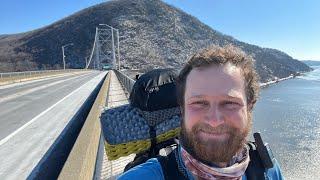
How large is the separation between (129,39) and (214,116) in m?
143

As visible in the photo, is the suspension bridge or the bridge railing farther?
the bridge railing

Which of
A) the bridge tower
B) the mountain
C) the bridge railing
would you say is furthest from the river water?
the bridge tower

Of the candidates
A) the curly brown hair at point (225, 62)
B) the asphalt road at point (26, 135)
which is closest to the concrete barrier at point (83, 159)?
the curly brown hair at point (225, 62)

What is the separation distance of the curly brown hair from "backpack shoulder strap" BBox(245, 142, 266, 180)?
210 mm

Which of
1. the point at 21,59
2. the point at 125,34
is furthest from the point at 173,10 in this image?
the point at 21,59

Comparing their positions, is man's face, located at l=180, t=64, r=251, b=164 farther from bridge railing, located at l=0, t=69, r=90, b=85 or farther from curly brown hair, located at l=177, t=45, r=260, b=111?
bridge railing, located at l=0, t=69, r=90, b=85

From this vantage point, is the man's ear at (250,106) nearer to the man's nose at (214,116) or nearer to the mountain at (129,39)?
the man's nose at (214,116)

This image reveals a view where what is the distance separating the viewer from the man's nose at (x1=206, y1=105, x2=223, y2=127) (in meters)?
2.08

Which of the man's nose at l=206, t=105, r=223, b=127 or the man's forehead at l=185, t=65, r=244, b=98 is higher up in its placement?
the man's forehead at l=185, t=65, r=244, b=98

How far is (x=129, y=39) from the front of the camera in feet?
472

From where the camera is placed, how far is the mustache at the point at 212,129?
6.79 feet

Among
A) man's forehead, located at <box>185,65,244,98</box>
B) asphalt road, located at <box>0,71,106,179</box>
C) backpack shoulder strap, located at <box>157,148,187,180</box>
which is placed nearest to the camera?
backpack shoulder strap, located at <box>157,148,187,180</box>

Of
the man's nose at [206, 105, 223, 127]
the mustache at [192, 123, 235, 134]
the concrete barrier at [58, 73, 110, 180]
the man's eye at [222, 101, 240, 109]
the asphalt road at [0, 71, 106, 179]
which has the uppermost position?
the man's eye at [222, 101, 240, 109]

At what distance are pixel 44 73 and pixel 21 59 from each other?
225 feet
